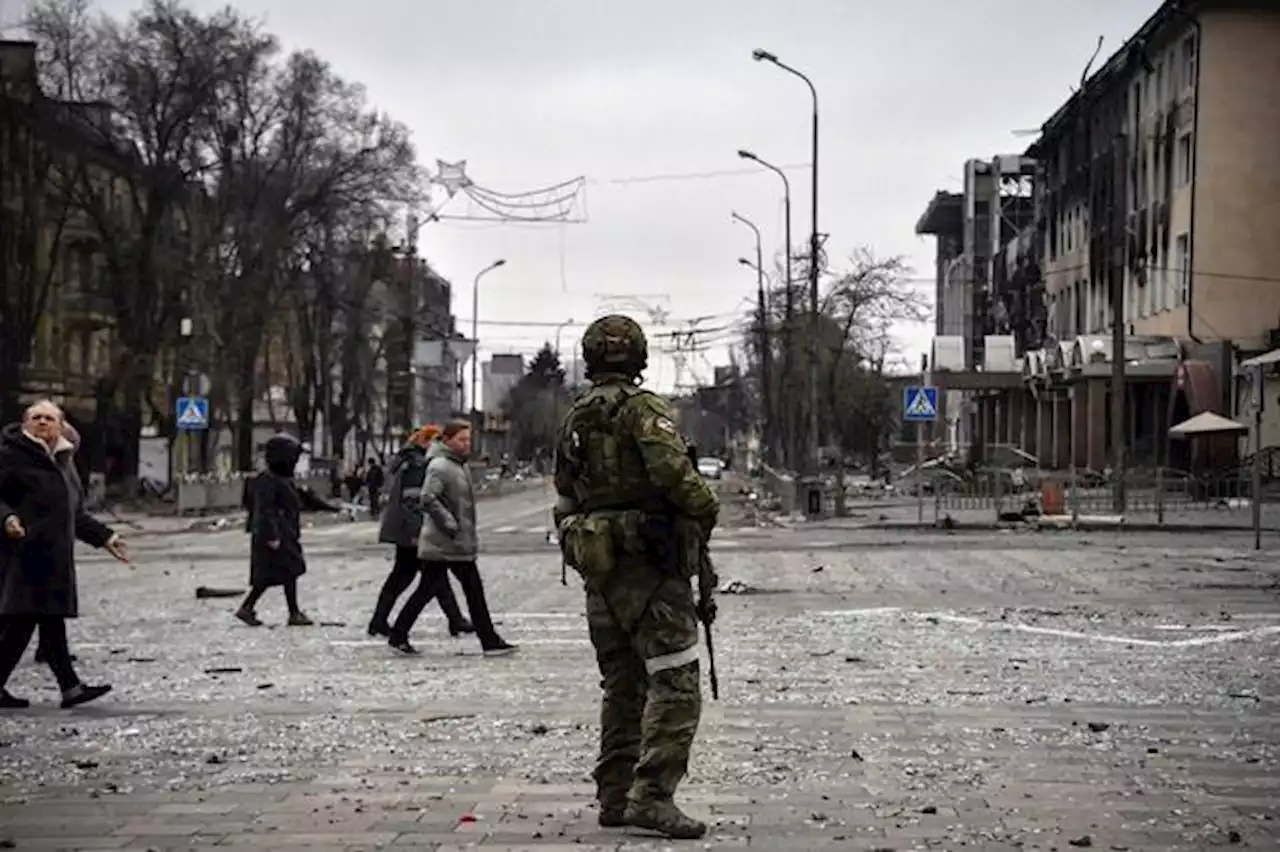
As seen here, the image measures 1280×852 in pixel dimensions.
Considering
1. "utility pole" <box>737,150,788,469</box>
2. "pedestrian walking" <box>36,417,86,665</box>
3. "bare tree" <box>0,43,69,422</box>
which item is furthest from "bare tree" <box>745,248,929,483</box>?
"pedestrian walking" <box>36,417,86,665</box>

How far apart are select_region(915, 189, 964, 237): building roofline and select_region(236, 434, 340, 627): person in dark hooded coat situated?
296 ft

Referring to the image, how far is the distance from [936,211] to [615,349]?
10069 cm

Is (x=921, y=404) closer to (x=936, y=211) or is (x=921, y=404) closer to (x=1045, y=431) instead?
(x=1045, y=431)

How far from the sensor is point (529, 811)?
690 centimetres

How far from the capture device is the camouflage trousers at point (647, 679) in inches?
250

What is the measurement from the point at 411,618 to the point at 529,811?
6170mm

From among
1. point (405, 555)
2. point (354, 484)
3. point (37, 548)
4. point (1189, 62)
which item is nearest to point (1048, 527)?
point (405, 555)

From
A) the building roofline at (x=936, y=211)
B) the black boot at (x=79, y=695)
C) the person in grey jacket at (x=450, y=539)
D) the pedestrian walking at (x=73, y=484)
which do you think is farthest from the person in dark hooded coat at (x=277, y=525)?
the building roofline at (x=936, y=211)

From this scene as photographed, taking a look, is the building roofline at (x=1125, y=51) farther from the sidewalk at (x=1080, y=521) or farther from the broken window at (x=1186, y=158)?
the sidewalk at (x=1080, y=521)

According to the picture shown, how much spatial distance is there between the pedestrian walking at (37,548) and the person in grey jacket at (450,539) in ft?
11.0

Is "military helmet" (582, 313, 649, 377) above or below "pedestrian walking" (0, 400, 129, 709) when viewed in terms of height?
above

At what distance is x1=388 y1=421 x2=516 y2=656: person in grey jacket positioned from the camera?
12938mm

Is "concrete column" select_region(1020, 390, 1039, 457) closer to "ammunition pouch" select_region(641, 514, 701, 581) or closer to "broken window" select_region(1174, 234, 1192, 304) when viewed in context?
"broken window" select_region(1174, 234, 1192, 304)

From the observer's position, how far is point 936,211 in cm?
10481
